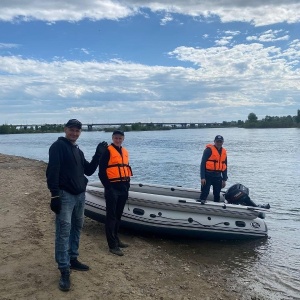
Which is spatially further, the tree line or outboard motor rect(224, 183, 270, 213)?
the tree line

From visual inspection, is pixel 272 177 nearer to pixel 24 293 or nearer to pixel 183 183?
pixel 183 183

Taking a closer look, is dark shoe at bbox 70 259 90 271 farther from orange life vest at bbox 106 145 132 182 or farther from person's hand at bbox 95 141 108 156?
person's hand at bbox 95 141 108 156

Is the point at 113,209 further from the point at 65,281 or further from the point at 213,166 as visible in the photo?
the point at 213,166

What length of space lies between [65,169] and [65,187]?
0.20 m

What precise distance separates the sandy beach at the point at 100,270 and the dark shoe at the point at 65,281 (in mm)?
62

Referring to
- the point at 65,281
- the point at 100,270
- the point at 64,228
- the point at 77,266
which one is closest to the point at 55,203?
the point at 64,228

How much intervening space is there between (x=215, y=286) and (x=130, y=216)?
238cm

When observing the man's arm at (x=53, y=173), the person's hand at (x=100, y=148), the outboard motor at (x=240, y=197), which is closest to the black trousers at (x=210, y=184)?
the outboard motor at (x=240, y=197)

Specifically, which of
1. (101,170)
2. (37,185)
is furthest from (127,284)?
(37,185)

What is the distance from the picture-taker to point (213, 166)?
26.5 ft

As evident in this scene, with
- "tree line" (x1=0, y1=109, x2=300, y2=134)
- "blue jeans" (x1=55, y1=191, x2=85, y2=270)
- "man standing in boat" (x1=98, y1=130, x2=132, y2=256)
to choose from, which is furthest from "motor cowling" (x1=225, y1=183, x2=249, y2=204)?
"tree line" (x1=0, y1=109, x2=300, y2=134)

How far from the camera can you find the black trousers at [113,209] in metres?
5.55

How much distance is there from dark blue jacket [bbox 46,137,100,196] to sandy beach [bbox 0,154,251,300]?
1102mm

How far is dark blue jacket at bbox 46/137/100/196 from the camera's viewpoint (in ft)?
13.3
